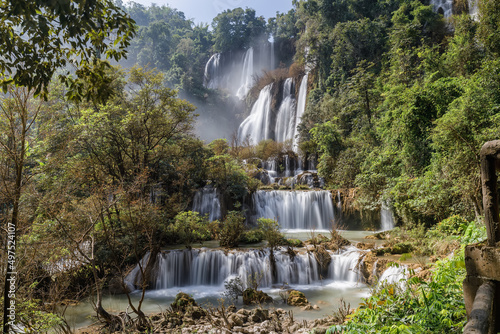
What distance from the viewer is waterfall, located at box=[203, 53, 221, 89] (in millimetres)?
47781

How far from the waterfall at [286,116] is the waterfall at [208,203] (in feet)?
45.9

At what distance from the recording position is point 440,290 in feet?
10.4

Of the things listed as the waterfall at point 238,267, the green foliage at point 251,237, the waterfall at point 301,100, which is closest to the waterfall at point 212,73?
the waterfall at point 301,100

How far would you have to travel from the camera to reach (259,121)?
108 ft

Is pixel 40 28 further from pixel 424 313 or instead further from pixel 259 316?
pixel 259 316

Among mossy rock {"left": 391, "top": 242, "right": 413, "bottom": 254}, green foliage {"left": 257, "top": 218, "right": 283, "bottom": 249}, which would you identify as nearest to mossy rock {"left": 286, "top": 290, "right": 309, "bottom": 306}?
green foliage {"left": 257, "top": 218, "right": 283, "bottom": 249}

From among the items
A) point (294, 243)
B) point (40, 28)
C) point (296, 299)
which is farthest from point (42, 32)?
point (294, 243)

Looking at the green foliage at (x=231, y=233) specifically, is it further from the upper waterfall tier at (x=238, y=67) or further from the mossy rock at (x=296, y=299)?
the upper waterfall tier at (x=238, y=67)

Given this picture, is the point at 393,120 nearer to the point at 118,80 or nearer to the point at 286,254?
the point at 286,254

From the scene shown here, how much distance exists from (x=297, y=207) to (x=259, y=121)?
17.6 m

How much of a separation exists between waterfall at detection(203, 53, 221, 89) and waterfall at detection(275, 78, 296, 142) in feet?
60.3

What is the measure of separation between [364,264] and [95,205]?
8534 mm

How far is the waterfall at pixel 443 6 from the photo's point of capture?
21.2 m

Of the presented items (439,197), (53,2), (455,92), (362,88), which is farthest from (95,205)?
(362,88)
